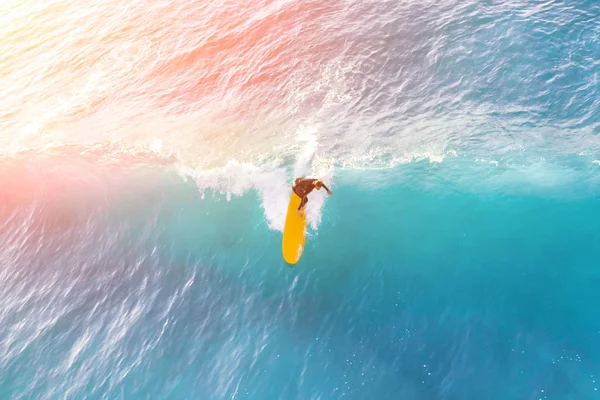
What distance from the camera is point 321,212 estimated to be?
19109 millimetres

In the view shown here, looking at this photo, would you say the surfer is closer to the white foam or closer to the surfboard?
the surfboard

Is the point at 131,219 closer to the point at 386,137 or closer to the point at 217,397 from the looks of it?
the point at 217,397

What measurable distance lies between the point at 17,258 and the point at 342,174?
1605 cm

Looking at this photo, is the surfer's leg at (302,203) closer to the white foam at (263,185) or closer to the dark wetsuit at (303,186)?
the dark wetsuit at (303,186)

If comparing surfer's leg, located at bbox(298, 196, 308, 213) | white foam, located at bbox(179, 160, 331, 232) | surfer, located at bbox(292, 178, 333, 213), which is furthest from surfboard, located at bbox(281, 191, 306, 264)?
white foam, located at bbox(179, 160, 331, 232)

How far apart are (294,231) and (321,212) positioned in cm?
179

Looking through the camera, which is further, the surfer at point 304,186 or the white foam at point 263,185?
the white foam at point 263,185

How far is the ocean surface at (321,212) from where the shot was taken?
15.0 metres

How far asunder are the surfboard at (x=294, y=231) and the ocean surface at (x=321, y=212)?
583 mm

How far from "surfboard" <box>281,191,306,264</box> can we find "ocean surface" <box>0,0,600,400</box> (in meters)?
0.58

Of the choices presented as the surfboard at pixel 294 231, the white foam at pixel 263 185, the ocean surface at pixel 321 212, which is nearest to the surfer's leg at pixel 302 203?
the surfboard at pixel 294 231

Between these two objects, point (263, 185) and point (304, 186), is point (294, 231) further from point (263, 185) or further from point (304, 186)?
point (263, 185)

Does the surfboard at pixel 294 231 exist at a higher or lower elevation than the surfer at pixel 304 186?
lower

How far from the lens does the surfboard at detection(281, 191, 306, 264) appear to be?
17.8 meters
